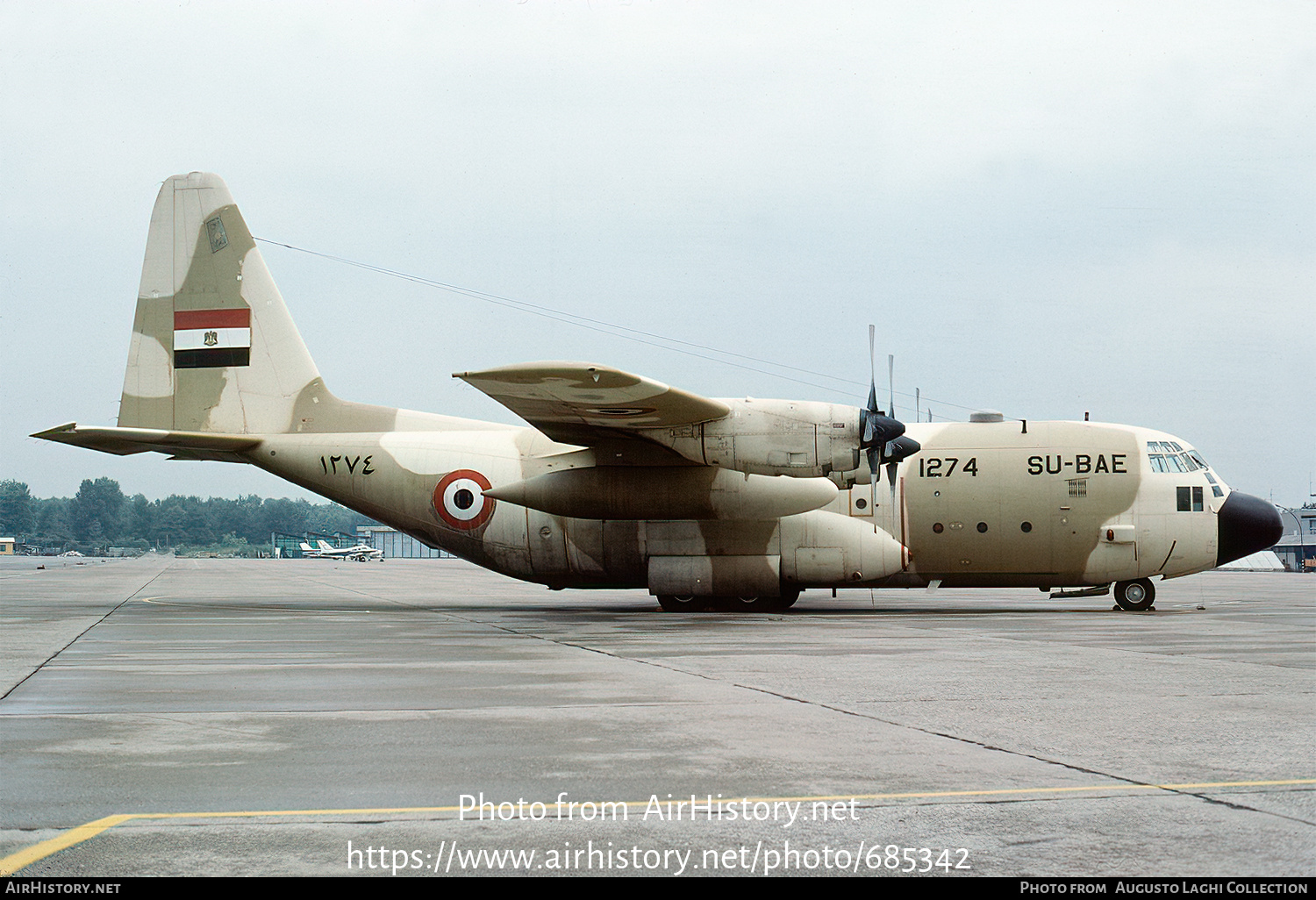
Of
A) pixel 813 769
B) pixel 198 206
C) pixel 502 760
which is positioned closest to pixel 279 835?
pixel 502 760

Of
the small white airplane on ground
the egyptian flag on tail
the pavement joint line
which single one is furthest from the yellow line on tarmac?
the small white airplane on ground

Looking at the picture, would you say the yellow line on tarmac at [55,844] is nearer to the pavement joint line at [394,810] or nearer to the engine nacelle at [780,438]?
the pavement joint line at [394,810]

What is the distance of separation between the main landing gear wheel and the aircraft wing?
A: 1004 centimetres

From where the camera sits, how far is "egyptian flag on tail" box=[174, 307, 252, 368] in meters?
25.2

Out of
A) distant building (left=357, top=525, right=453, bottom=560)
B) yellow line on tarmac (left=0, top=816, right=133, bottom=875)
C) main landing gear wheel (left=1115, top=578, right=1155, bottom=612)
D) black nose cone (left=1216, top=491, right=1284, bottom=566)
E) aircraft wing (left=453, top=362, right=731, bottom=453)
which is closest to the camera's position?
yellow line on tarmac (left=0, top=816, right=133, bottom=875)

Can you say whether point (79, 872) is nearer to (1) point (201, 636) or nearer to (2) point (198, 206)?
(1) point (201, 636)

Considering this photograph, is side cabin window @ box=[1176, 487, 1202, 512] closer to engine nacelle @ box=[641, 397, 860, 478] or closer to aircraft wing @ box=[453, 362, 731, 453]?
engine nacelle @ box=[641, 397, 860, 478]

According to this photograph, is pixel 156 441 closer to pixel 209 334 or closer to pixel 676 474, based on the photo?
pixel 209 334

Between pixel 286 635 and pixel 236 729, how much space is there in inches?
377

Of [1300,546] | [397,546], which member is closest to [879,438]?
[1300,546]

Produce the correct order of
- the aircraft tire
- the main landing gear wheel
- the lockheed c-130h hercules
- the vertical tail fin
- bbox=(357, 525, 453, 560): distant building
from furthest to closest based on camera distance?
bbox=(357, 525, 453, 560): distant building
the vertical tail fin
the aircraft tire
the main landing gear wheel
the lockheed c-130h hercules

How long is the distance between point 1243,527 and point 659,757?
20.0 metres

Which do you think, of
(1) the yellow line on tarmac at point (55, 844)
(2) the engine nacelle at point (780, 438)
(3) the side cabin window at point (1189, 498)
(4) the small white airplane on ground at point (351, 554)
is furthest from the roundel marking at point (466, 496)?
(4) the small white airplane on ground at point (351, 554)

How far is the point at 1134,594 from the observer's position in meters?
23.6
